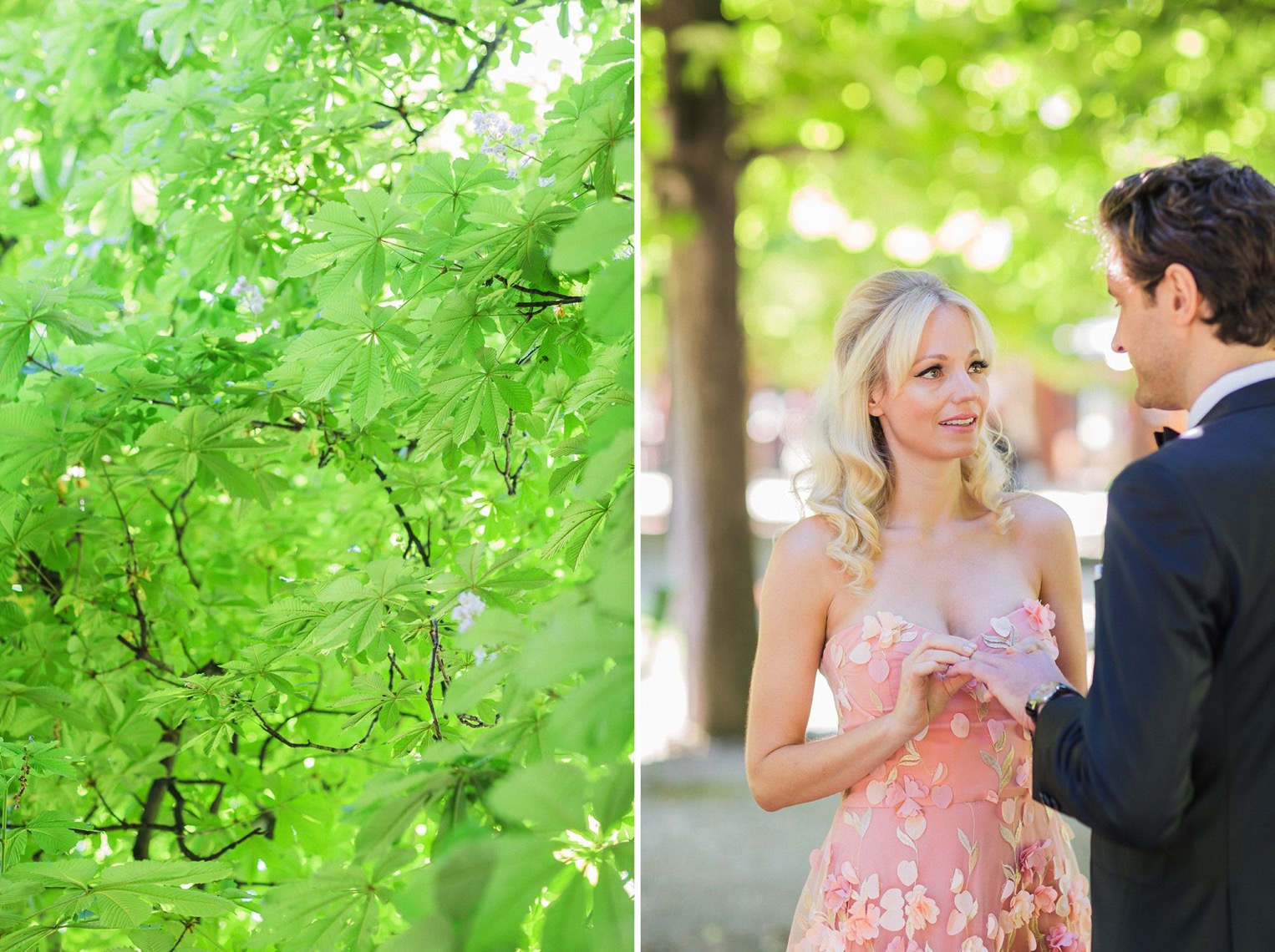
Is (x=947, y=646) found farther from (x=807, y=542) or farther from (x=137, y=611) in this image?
(x=137, y=611)

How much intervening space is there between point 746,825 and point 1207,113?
13.9 ft

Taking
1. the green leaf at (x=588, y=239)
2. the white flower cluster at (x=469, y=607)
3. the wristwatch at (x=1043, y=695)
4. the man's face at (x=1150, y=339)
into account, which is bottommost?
the wristwatch at (x=1043, y=695)

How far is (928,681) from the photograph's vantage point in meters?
1.57

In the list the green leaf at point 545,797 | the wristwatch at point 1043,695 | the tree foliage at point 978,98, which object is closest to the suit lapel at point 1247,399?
the wristwatch at point 1043,695

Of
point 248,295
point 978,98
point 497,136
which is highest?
point 978,98

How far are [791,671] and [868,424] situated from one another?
0.42 meters

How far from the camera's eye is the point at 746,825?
18.2 ft

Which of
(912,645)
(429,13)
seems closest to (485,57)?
(429,13)

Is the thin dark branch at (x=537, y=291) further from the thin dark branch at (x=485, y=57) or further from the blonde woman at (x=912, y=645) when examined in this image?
the thin dark branch at (x=485, y=57)

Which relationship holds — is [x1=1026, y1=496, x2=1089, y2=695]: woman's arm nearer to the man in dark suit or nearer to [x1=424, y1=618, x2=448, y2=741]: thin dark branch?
the man in dark suit

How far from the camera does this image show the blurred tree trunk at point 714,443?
21.6ft

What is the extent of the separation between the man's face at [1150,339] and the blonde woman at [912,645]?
32 centimetres

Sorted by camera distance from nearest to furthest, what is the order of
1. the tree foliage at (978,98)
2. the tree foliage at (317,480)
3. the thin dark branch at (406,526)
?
1. the tree foliage at (317,480)
2. the thin dark branch at (406,526)
3. the tree foliage at (978,98)

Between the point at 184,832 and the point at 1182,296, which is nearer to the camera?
the point at 1182,296
